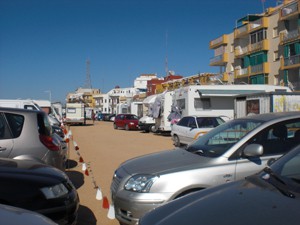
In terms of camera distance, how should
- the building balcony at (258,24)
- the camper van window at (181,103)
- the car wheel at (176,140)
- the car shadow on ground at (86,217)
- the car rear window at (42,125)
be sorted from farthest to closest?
the building balcony at (258,24) → the camper van window at (181,103) → the car wheel at (176,140) → the car rear window at (42,125) → the car shadow on ground at (86,217)

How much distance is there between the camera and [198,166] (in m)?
4.77

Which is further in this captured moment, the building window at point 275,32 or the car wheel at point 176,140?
the building window at point 275,32

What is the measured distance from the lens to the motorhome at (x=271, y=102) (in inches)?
606

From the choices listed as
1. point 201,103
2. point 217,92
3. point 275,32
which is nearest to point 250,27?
point 275,32

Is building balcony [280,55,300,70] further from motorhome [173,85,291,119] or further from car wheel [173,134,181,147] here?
car wheel [173,134,181,147]

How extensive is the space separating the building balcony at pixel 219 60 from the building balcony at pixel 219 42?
1683 millimetres

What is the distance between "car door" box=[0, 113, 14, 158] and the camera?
619 centimetres

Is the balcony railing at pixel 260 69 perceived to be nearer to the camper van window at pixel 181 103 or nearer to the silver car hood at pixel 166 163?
the camper van window at pixel 181 103

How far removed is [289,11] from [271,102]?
2602cm

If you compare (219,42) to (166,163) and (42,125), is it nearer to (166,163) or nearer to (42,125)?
(42,125)

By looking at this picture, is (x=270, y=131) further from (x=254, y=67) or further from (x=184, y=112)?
(x=254, y=67)

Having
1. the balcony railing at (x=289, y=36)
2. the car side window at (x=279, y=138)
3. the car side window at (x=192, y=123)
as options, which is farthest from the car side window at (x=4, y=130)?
the balcony railing at (x=289, y=36)

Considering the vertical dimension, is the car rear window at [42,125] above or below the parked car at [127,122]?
above

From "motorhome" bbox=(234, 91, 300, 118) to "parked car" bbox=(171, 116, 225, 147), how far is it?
144 cm
